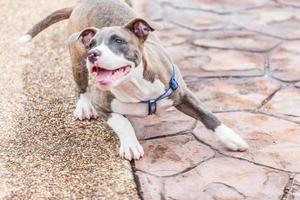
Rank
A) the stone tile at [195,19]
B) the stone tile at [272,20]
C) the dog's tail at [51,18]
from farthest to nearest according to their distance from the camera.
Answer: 1. the stone tile at [195,19]
2. the stone tile at [272,20]
3. the dog's tail at [51,18]

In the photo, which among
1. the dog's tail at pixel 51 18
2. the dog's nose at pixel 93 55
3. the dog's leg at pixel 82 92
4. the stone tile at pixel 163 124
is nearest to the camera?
the dog's nose at pixel 93 55

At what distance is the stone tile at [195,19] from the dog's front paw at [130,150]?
210 centimetres

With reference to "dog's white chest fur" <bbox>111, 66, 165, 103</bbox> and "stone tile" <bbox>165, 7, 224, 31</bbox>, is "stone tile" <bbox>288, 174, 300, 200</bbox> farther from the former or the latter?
"stone tile" <bbox>165, 7, 224, 31</bbox>

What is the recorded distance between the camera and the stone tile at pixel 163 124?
398 centimetres

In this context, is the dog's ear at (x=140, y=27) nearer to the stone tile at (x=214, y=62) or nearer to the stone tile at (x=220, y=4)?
the stone tile at (x=214, y=62)

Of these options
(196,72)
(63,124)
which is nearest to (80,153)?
(63,124)

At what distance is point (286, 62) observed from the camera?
191 inches

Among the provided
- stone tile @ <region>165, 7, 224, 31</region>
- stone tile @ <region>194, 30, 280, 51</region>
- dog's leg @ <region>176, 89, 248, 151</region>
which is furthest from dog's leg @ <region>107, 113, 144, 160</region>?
stone tile @ <region>165, 7, 224, 31</region>

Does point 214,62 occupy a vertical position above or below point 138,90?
below

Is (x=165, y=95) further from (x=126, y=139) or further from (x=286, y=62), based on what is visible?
(x=286, y=62)

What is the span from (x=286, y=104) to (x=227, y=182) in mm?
1071

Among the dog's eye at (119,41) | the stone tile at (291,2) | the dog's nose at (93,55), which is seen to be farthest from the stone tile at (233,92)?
the stone tile at (291,2)

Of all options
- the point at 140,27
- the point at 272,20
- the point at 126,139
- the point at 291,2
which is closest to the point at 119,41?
the point at 140,27

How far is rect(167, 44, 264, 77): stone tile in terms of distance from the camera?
4.75m
